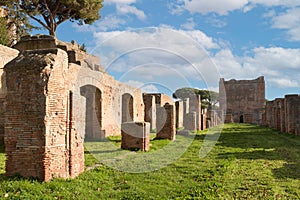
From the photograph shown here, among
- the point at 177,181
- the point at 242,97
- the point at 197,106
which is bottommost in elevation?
the point at 177,181

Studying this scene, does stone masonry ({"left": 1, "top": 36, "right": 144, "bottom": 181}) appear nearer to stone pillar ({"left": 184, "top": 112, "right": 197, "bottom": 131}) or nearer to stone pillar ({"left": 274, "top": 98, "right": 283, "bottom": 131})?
stone pillar ({"left": 184, "top": 112, "right": 197, "bottom": 131})

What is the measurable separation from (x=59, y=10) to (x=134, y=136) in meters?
21.2

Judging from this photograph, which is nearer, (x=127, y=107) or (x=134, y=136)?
(x=134, y=136)

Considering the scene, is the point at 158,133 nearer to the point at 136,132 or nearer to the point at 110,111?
the point at 110,111

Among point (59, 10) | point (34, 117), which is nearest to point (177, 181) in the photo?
point (34, 117)

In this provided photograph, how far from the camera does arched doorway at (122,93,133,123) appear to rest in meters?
A: 19.7

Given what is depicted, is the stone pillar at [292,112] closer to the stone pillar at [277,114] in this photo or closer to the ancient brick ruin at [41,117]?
the stone pillar at [277,114]

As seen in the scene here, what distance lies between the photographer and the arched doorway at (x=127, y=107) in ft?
64.5

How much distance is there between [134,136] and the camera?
1083 cm

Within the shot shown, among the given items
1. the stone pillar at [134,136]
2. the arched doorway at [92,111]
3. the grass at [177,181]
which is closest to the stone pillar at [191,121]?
the arched doorway at [92,111]

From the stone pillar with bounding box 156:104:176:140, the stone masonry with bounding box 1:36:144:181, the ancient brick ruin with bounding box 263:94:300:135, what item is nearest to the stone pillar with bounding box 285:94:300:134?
the ancient brick ruin with bounding box 263:94:300:135

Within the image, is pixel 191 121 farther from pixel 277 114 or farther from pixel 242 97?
pixel 242 97

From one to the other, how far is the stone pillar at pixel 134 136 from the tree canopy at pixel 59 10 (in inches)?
772

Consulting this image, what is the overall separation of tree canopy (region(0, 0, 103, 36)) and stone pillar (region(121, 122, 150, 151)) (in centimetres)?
1962
